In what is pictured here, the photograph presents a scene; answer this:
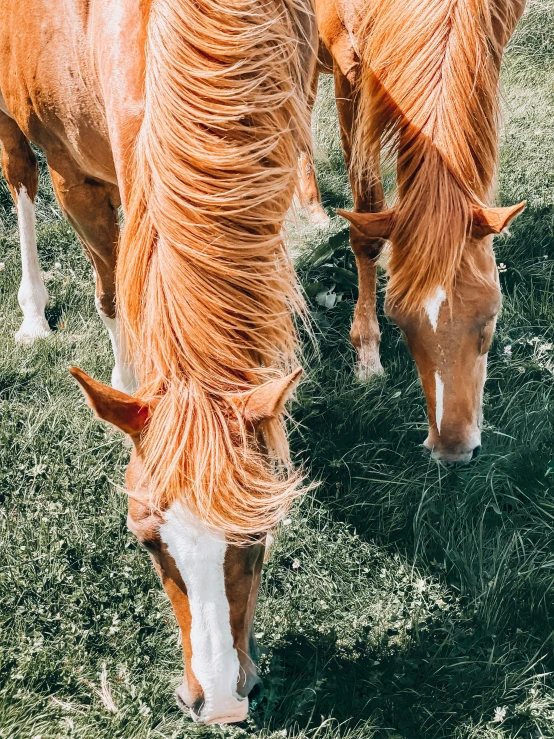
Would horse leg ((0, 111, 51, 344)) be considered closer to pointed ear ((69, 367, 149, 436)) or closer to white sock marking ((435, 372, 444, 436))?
white sock marking ((435, 372, 444, 436))

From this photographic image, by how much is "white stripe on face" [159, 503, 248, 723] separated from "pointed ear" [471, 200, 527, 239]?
154cm

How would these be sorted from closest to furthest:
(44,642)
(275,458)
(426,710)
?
(275,458) < (426,710) < (44,642)

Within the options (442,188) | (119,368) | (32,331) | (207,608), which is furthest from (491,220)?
(32,331)

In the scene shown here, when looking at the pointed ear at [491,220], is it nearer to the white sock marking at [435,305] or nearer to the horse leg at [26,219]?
the white sock marking at [435,305]

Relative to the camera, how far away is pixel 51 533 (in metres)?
3.49

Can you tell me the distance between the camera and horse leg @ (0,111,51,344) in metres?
4.42

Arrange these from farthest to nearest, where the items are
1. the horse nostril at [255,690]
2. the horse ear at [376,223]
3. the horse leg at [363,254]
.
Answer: the horse leg at [363,254], the horse ear at [376,223], the horse nostril at [255,690]

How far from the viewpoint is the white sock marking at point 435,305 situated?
293cm

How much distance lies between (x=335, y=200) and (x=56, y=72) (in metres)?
2.64

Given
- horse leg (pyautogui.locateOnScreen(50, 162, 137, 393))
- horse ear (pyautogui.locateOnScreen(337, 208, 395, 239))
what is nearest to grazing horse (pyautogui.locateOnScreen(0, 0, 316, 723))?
horse ear (pyautogui.locateOnScreen(337, 208, 395, 239))

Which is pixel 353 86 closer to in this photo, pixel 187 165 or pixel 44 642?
pixel 187 165

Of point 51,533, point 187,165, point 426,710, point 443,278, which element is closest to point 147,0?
point 187,165

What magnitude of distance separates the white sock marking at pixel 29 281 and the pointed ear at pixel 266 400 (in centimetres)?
280

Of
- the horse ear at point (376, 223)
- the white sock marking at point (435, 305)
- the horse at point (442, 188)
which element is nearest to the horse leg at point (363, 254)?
the horse at point (442, 188)
